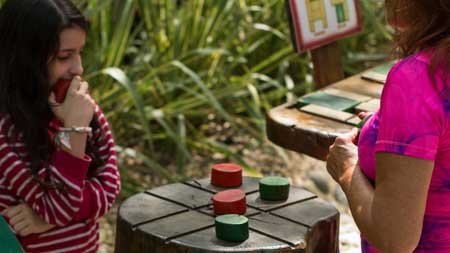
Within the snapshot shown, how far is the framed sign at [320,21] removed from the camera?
3.15 m

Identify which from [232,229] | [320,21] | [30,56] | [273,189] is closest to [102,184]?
[30,56]

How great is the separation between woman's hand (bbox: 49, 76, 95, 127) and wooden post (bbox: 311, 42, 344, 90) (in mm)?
1067

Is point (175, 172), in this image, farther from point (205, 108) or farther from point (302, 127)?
point (302, 127)

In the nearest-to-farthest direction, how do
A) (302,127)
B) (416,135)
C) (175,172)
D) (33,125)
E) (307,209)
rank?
(416,135)
(307,209)
(33,125)
(302,127)
(175,172)

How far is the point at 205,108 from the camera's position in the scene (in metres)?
4.73

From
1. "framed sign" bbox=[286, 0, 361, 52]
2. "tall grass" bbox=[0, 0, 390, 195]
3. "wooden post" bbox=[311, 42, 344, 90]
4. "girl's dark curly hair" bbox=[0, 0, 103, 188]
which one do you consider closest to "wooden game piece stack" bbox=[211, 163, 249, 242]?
"girl's dark curly hair" bbox=[0, 0, 103, 188]

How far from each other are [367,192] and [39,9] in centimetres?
117

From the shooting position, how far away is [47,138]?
247 centimetres

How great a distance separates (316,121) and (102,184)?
2.16ft


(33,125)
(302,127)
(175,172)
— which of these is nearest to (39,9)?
(33,125)

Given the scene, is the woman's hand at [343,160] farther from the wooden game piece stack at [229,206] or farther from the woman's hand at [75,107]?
the woman's hand at [75,107]

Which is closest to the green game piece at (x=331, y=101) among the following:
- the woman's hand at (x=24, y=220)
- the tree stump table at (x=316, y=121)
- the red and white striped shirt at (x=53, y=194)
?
the tree stump table at (x=316, y=121)

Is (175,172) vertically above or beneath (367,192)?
beneath

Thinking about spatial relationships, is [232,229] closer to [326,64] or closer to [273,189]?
[273,189]
